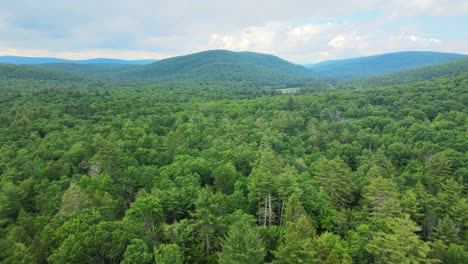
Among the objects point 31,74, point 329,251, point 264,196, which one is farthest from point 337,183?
point 31,74

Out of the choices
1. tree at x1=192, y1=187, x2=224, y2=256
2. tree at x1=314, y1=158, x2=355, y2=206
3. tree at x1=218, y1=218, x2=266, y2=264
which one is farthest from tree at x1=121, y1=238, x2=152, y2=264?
tree at x1=314, y1=158, x2=355, y2=206

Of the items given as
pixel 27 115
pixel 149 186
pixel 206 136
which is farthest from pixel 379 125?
pixel 27 115

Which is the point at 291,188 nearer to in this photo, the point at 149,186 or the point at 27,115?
the point at 149,186

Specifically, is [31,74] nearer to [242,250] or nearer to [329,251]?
[242,250]

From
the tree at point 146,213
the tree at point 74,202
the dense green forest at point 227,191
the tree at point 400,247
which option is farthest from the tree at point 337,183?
the tree at point 74,202

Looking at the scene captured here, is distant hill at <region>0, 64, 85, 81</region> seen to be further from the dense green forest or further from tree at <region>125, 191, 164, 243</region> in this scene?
tree at <region>125, 191, 164, 243</region>

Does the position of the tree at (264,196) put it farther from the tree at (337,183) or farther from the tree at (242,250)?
the tree at (242,250)

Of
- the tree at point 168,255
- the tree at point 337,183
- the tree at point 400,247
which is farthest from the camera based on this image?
the tree at point 337,183
